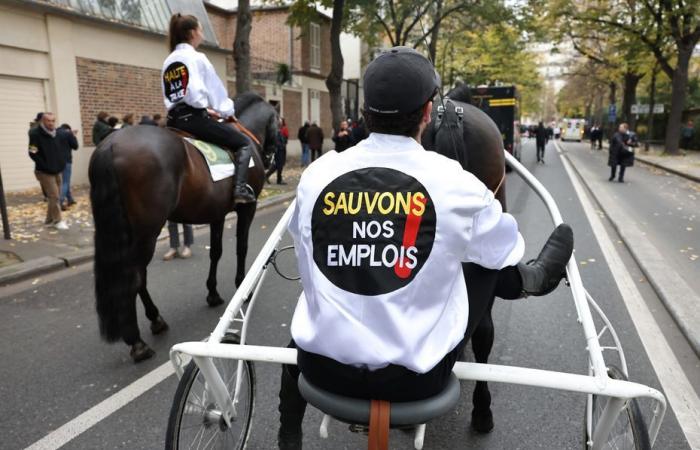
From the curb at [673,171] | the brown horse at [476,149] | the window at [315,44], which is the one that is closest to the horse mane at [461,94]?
the brown horse at [476,149]

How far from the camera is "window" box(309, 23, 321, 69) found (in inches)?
1169

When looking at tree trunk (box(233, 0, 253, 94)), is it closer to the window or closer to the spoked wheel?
the spoked wheel

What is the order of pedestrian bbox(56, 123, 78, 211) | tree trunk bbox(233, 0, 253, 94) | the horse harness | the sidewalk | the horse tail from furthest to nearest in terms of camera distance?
tree trunk bbox(233, 0, 253, 94)
pedestrian bbox(56, 123, 78, 211)
the sidewalk
the horse tail
the horse harness

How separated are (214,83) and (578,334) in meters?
3.93

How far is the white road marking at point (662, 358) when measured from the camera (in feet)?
10.7

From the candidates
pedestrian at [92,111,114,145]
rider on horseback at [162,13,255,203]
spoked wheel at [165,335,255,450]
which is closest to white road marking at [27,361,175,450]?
spoked wheel at [165,335,255,450]

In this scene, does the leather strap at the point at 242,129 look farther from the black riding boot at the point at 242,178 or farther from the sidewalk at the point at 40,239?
the sidewalk at the point at 40,239

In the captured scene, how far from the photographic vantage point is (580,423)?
126 inches

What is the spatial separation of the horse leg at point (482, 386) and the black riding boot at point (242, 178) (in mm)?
2935

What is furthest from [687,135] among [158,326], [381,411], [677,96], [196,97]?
[381,411]

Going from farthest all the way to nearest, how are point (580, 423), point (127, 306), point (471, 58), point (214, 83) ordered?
point (471, 58) → point (214, 83) → point (127, 306) → point (580, 423)

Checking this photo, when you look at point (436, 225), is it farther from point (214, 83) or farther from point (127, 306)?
point (214, 83)

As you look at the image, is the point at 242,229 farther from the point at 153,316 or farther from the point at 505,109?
the point at 505,109

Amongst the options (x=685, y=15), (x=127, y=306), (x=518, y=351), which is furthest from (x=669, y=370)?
(x=685, y=15)
